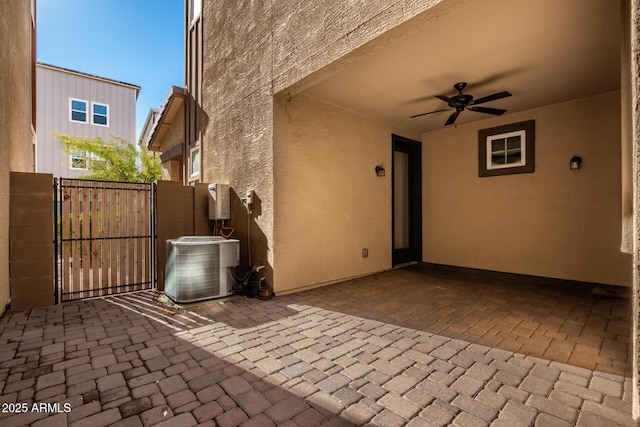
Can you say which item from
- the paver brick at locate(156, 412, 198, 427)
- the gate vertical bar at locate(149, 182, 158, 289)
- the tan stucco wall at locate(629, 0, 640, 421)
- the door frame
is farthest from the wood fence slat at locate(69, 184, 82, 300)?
the door frame

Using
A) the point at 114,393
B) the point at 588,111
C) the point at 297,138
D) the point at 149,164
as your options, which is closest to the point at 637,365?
the point at 114,393

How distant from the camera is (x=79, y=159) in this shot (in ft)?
38.9

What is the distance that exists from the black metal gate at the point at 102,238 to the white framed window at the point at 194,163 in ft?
6.22

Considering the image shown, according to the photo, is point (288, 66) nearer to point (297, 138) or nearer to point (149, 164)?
point (297, 138)

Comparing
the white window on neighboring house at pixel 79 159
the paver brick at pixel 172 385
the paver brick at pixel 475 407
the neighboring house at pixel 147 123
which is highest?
the neighboring house at pixel 147 123

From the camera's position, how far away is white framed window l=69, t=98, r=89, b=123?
12.5 m

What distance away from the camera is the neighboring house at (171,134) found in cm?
714

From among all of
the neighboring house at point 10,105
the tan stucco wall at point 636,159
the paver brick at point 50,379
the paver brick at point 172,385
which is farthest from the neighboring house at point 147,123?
the tan stucco wall at point 636,159

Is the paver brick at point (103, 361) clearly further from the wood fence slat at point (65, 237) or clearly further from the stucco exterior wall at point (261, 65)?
the wood fence slat at point (65, 237)

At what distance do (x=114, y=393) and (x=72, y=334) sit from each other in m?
1.48

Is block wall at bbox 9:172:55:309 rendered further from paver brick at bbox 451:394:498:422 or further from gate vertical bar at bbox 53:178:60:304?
→ paver brick at bbox 451:394:498:422

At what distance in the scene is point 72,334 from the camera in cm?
298

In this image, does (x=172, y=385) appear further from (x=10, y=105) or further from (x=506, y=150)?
(x=506, y=150)

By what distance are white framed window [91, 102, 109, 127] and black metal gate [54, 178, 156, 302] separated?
10870mm
